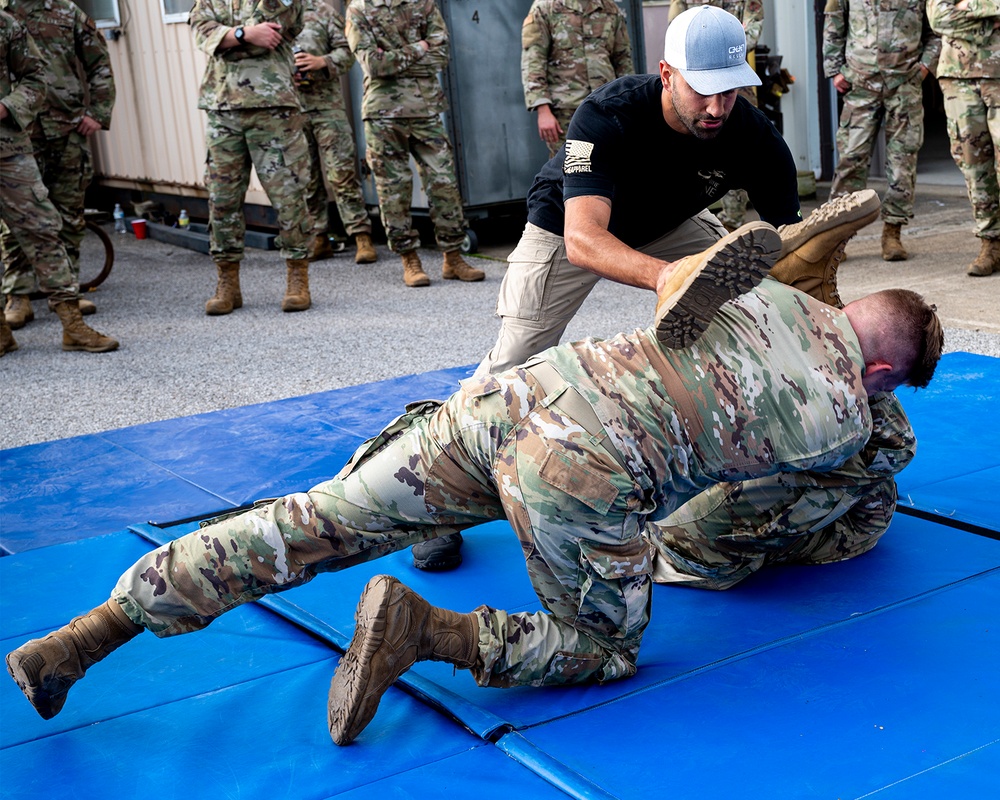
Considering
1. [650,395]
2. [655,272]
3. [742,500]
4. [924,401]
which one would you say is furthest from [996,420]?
[650,395]

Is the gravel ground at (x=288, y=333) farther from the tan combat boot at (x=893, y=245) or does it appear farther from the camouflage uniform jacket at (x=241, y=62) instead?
the camouflage uniform jacket at (x=241, y=62)

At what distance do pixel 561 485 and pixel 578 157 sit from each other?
1.14m

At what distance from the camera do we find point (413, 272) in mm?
7285

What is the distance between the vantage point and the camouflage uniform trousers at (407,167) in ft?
23.5

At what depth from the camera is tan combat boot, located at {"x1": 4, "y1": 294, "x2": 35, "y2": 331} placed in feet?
21.3

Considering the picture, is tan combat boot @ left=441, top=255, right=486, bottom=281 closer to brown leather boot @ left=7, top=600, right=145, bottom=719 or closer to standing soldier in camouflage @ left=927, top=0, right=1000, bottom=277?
standing soldier in camouflage @ left=927, top=0, right=1000, bottom=277

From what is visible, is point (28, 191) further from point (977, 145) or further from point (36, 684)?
point (977, 145)

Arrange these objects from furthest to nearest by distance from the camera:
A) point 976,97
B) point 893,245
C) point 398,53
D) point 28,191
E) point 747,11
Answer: point 398,53 → point 893,245 → point 747,11 → point 976,97 → point 28,191

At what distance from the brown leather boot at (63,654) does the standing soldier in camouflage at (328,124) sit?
561 centimetres

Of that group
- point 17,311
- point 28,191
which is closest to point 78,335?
point 28,191

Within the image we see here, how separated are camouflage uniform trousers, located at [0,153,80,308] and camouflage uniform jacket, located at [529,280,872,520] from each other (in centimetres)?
406

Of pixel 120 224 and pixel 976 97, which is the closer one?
pixel 976 97

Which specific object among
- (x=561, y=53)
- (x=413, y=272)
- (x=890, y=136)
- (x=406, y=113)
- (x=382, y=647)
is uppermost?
(x=561, y=53)

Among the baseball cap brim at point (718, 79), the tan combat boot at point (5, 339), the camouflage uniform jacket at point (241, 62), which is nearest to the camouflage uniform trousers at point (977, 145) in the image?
the camouflage uniform jacket at point (241, 62)
